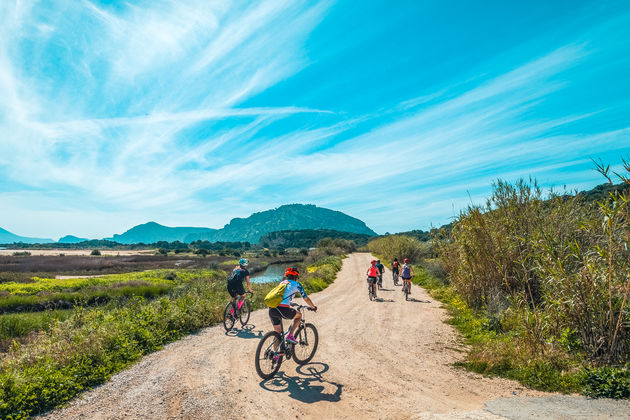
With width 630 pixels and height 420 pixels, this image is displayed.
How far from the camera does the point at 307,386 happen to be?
689cm

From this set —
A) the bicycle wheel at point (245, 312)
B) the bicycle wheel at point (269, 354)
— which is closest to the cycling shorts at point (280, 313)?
the bicycle wheel at point (269, 354)

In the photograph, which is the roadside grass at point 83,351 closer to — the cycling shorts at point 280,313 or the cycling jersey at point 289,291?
the cycling shorts at point 280,313

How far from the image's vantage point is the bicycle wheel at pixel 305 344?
7863 millimetres

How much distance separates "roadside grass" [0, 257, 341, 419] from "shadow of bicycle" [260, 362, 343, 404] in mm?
3896

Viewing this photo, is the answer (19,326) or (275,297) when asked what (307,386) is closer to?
(275,297)

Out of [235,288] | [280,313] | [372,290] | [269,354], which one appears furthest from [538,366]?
[372,290]

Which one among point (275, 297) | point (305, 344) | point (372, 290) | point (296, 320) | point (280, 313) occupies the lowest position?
point (372, 290)

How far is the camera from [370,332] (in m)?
11.6

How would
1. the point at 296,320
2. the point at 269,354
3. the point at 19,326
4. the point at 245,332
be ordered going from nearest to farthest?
the point at 269,354, the point at 296,320, the point at 245,332, the point at 19,326

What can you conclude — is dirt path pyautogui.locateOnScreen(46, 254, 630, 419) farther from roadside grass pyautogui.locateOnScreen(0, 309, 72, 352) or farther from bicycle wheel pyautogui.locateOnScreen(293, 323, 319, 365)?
roadside grass pyautogui.locateOnScreen(0, 309, 72, 352)

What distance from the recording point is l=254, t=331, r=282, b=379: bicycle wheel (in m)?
7.02

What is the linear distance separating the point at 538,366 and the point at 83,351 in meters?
10.6

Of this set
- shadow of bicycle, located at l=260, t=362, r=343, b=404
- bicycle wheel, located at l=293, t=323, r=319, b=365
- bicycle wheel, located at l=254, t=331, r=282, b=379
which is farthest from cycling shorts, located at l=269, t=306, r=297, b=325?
shadow of bicycle, located at l=260, t=362, r=343, b=404

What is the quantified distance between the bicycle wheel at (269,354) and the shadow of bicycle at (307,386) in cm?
20
